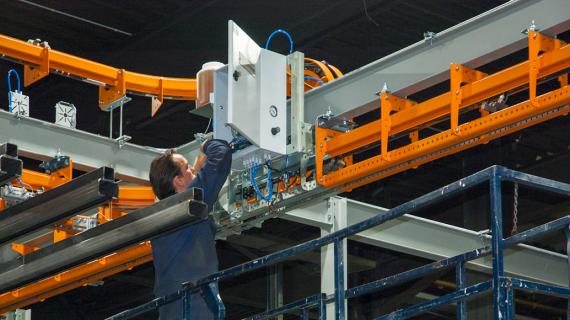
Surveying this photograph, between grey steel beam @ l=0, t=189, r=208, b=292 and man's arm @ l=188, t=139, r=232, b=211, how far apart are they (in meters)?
0.46

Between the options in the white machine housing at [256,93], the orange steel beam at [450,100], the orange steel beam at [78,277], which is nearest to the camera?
the orange steel beam at [450,100]

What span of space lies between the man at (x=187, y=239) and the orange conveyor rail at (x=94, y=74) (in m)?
3.63

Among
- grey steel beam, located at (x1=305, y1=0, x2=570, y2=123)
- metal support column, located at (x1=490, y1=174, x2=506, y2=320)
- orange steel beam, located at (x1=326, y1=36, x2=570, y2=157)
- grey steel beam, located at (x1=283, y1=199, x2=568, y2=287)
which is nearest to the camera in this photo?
metal support column, located at (x1=490, y1=174, x2=506, y2=320)

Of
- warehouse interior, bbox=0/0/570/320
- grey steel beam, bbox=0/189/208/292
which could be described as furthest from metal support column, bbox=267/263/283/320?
grey steel beam, bbox=0/189/208/292

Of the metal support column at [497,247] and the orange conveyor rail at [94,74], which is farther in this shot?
the orange conveyor rail at [94,74]

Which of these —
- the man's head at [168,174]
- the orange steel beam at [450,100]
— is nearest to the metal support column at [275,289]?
the orange steel beam at [450,100]

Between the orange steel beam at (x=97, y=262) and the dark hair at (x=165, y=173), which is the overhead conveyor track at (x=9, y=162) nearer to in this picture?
the dark hair at (x=165, y=173)

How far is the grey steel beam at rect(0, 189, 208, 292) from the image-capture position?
7.57m

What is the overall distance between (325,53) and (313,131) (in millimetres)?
5197

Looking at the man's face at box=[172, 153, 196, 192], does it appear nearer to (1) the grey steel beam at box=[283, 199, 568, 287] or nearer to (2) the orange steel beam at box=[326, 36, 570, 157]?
(2) the orange steel beam at box=[326, 36, 570, 157]

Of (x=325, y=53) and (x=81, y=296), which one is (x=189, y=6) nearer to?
(x=325, y=53)

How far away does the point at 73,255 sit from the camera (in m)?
8.60

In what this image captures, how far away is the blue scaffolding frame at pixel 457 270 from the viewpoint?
617 centimetres

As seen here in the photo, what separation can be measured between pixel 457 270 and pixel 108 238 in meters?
2.50
